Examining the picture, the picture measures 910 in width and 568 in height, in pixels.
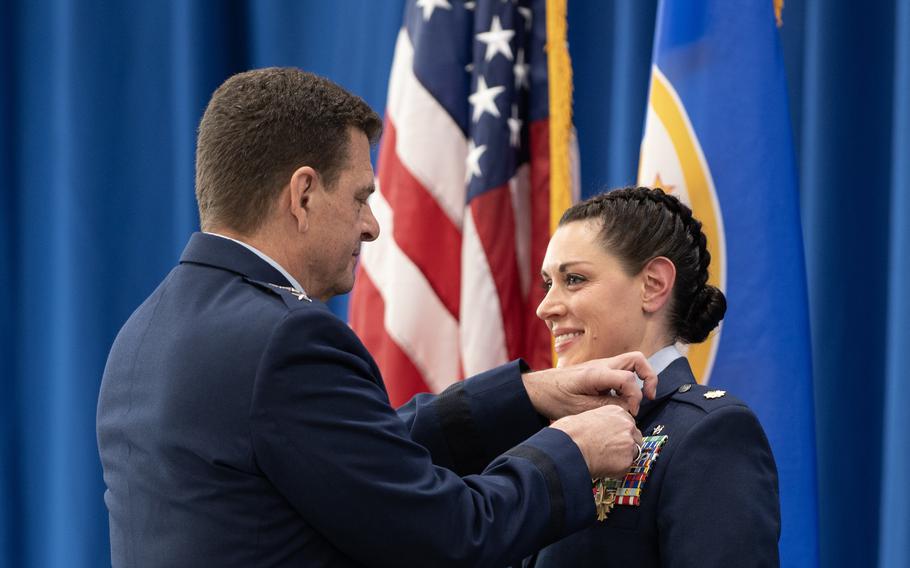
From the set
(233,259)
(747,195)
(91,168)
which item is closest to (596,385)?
(233,259)

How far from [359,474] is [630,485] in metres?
0.43

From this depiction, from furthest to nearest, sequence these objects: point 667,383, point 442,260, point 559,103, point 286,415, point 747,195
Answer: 1. point 442,260
2. point 559,103
3. point 747,195
4. point 667,383
5. point 286,415

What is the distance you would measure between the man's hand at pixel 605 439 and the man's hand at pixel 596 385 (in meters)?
0.07

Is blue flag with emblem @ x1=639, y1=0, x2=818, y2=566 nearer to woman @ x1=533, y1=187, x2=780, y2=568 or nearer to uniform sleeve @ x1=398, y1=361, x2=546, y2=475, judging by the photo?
woman @ x1=533, y1=187, x2=780, y2=568

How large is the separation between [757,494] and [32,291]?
9.58 ft

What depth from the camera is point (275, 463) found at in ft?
4.07

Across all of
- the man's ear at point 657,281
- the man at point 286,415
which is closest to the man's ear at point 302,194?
the man at point 286,415

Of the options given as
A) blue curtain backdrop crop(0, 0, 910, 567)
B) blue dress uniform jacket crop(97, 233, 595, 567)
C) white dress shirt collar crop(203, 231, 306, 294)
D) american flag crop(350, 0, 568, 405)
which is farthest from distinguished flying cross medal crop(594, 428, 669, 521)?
blue curtain backdrop crop(0, 0, 910, 567)

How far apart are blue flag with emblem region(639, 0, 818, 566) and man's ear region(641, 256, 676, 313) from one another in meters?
0.57

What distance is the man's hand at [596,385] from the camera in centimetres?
154

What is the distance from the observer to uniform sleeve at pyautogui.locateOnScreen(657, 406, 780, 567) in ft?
4.48

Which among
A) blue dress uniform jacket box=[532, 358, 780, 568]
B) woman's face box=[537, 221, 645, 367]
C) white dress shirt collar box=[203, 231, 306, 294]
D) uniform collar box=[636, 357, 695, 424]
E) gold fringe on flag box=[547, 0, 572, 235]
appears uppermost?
gold fringe on flag box=[547, 0, 572, 235]

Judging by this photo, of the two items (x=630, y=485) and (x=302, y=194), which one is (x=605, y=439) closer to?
(x=630, y=485)

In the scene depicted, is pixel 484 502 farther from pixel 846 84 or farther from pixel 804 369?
pixel 846 84
